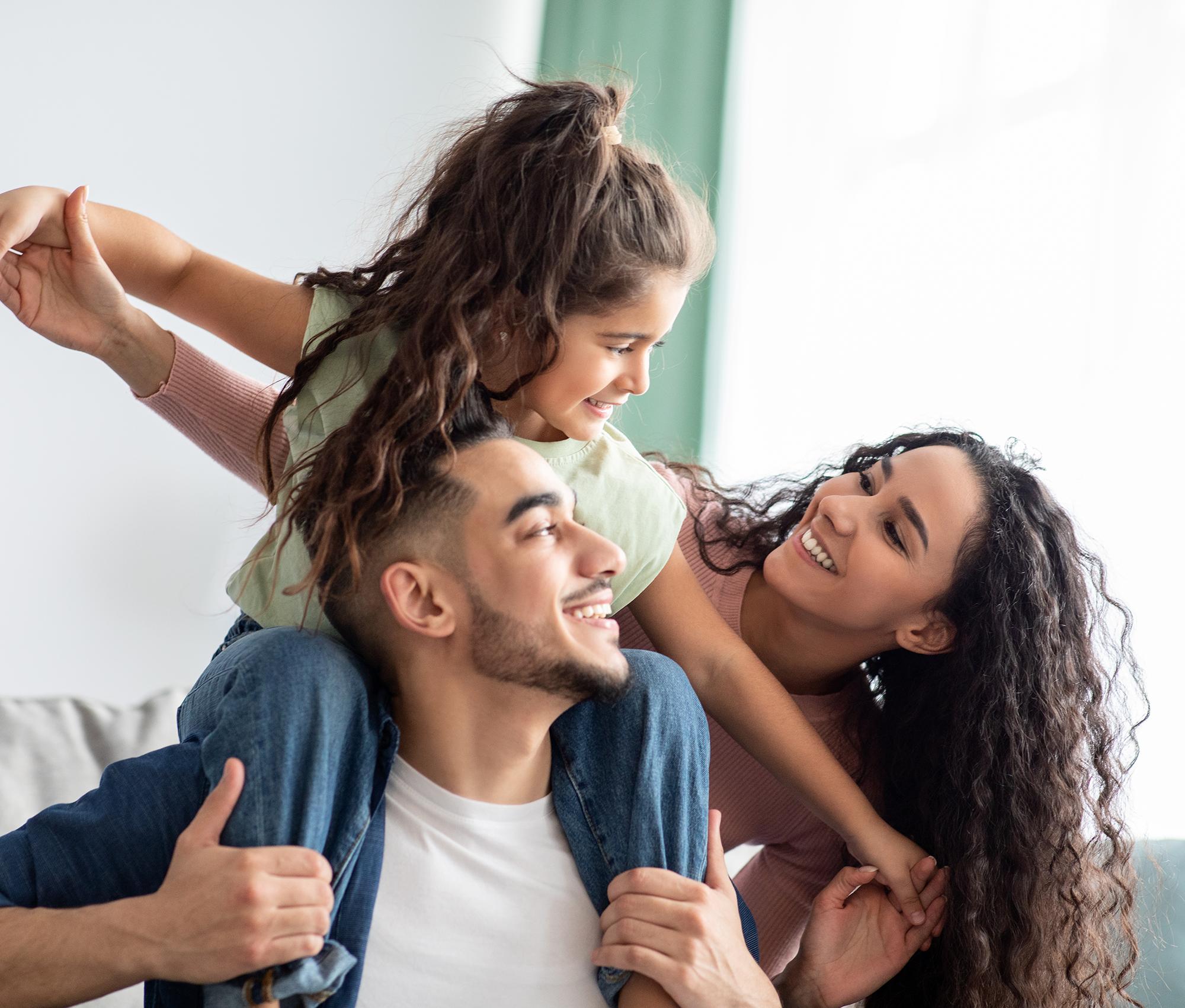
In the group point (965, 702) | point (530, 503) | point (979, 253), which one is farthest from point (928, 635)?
point (979, 253)

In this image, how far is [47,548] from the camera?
99.0 inches

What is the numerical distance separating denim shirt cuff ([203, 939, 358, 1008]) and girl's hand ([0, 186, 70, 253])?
33.1 inches

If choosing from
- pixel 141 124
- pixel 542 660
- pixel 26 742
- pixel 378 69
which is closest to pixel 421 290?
pixel 542 660

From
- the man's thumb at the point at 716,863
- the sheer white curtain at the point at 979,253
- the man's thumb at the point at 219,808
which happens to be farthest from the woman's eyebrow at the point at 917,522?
the man's thumb at the point at 219,808

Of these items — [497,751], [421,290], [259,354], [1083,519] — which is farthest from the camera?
[1083,519]

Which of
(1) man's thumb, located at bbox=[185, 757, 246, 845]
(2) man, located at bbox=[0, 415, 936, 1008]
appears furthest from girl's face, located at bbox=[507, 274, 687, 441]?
(1) man's thumb, located at bbox=[185, 757, 246, 845]

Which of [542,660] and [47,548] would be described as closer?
[542,660]

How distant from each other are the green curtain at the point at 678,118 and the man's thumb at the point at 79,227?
1.69 meters

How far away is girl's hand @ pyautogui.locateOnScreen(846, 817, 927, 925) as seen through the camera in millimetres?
1562

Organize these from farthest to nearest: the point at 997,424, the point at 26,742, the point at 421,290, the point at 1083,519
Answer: the point at 997,424, the point at 1083,519, the point at 26,742, the point at 421,290

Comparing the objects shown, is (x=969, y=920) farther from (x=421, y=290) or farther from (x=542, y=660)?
(x=421, y=290)

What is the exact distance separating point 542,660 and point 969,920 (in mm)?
703

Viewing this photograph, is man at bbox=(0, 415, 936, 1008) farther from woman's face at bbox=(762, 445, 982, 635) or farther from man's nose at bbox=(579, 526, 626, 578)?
woman's face at bbox=(762, 445, 982, 635)

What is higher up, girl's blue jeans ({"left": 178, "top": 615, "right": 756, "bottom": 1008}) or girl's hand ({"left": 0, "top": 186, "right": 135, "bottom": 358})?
girl's hand ({"left": 0, "top": 186, "right": 135, "bottom": 358})
